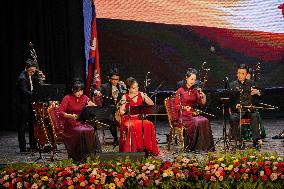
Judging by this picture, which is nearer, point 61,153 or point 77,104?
point 77,104

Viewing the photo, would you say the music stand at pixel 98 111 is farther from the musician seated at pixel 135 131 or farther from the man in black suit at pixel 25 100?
the man in black suit at pixel 25 100

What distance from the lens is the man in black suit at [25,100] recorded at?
360 inches

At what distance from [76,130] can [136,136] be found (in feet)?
3.19

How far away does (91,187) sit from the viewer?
5.30m

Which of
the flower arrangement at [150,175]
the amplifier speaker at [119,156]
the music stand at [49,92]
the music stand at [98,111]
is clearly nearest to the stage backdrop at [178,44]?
the music stand at [49,92]

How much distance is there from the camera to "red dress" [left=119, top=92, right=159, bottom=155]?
8.34m

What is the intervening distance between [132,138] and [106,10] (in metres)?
4.68

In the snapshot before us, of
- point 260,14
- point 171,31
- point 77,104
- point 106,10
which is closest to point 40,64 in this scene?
point 106,10

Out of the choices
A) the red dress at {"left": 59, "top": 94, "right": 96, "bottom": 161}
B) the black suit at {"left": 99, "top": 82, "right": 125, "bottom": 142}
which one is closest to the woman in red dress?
the red dress at {"left": 59, "top": 94, "right": 96, "bottom": 161}

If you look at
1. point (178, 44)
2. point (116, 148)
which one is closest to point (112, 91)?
point (116, 148)

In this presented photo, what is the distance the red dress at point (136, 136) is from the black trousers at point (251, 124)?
4.83 feet

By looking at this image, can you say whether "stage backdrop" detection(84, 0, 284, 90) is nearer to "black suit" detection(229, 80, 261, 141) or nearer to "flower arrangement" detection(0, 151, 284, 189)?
"black suit" detection(229, 80, 261, 141)

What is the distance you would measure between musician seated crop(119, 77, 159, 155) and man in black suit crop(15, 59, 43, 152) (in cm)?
185

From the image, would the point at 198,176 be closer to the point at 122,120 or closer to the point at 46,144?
the point at 122,120
